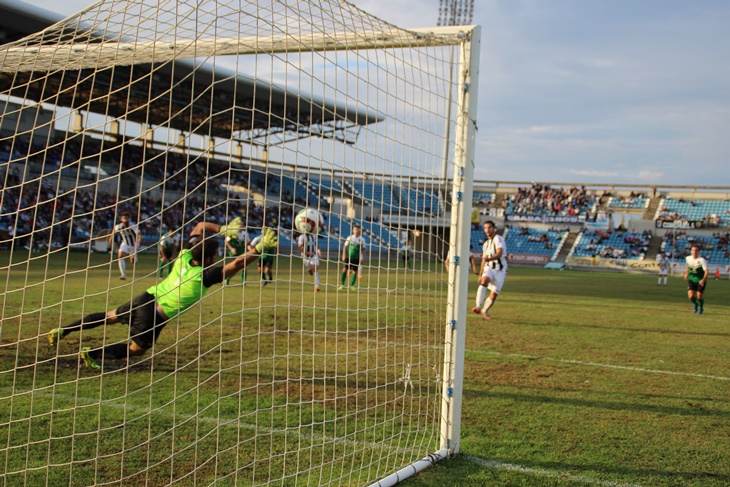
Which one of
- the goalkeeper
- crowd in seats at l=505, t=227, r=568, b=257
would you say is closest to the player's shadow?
the goalkeeper

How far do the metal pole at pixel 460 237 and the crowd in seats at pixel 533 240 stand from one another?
149 ft

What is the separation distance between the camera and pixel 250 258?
6020mm

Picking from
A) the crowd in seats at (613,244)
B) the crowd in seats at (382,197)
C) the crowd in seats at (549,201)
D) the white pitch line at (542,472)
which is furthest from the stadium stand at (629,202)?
the white pitch line at (542,472)

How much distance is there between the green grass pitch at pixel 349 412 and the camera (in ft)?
13.2

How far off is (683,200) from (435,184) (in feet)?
173

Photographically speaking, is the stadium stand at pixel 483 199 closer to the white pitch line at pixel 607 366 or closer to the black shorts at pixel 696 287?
the black shorts at pixel 696 287

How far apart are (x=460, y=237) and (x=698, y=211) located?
Result: 52.5 meters

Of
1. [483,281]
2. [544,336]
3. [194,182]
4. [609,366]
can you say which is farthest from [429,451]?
[194,182]

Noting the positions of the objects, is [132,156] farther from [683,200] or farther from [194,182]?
[683,200]

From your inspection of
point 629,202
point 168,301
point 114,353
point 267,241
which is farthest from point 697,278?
point 629,202

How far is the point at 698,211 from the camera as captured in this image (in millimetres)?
49812

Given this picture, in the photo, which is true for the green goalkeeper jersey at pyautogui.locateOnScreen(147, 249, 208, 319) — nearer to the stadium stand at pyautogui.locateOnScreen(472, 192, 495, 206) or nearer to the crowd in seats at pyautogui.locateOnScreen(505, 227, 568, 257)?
the crowd in seats at pyautogui.locateOnScreen(505, 227, 568, 257)

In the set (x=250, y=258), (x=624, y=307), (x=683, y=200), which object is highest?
(x=683, y=200)

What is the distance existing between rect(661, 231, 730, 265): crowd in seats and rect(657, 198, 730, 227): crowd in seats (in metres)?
1.68
